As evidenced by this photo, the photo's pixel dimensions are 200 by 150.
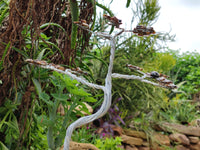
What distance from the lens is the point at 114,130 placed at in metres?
2.81

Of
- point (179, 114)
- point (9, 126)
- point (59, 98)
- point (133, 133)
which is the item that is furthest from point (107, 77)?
point (179, 114)

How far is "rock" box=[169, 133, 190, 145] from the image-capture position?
12.1ft

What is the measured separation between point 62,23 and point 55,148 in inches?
22.8

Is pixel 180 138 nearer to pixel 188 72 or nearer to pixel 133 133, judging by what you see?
pixel 133 133

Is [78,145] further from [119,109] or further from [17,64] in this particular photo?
[119,109]

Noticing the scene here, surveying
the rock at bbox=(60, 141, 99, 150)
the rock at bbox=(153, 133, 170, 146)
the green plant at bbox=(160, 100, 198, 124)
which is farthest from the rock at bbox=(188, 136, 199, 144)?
the rock at bbox=(60, 141, 99, 150)

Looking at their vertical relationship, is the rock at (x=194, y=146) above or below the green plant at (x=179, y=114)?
below

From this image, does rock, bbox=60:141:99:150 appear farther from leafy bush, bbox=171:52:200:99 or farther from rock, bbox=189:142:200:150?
leafy bush, bbox=171:52:200:99

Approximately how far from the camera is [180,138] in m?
3.75

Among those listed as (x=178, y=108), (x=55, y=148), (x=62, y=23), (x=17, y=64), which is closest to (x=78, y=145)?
(x=55, y=148)

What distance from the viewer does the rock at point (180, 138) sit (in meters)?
3.68

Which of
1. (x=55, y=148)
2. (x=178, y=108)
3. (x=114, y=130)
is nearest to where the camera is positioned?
(x=55, y=148)

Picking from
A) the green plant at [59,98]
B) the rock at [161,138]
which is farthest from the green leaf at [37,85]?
the rock at [161,138]

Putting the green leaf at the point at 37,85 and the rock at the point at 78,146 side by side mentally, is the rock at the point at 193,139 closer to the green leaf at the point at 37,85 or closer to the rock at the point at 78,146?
the rock at the point at 78,146
